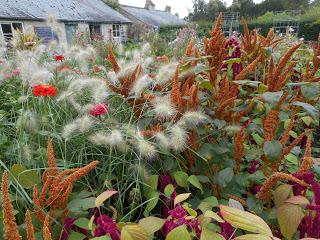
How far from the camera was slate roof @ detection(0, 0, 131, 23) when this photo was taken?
15703 millimetres

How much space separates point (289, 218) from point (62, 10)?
67.3 ft

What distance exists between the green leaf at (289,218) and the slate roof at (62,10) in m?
13.5

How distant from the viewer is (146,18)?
1277 inches

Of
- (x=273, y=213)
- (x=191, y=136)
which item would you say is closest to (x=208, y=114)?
(x=191, y=136)

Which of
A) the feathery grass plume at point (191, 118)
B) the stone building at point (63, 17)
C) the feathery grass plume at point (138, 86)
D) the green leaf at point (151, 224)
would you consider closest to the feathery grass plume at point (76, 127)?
the feathery grass plume at point (138, 86)

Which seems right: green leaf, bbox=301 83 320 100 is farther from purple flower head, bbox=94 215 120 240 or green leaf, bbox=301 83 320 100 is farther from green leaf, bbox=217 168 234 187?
purple flower head, bbox=94 215 120 240

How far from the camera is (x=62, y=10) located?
1894 cm

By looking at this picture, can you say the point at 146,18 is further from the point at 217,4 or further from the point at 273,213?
the point at 273,213

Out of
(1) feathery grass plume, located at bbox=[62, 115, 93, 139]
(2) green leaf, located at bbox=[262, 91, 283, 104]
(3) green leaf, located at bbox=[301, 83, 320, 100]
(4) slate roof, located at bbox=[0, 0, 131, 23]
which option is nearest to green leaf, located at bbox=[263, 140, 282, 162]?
(2) green leaf, located at bbox=[262, 91, 283, 104]

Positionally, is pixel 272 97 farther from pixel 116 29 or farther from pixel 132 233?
pixel 116 29

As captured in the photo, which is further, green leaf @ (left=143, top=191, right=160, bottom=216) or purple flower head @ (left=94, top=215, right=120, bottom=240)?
green leaf @ (left=143, top=191, right=160, bottom=216)

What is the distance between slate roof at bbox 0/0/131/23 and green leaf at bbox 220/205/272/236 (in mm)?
13603

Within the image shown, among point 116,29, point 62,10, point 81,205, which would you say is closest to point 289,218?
point 81,205

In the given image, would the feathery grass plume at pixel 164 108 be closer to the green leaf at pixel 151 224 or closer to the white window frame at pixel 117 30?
the green leaf at pixel 151 224
